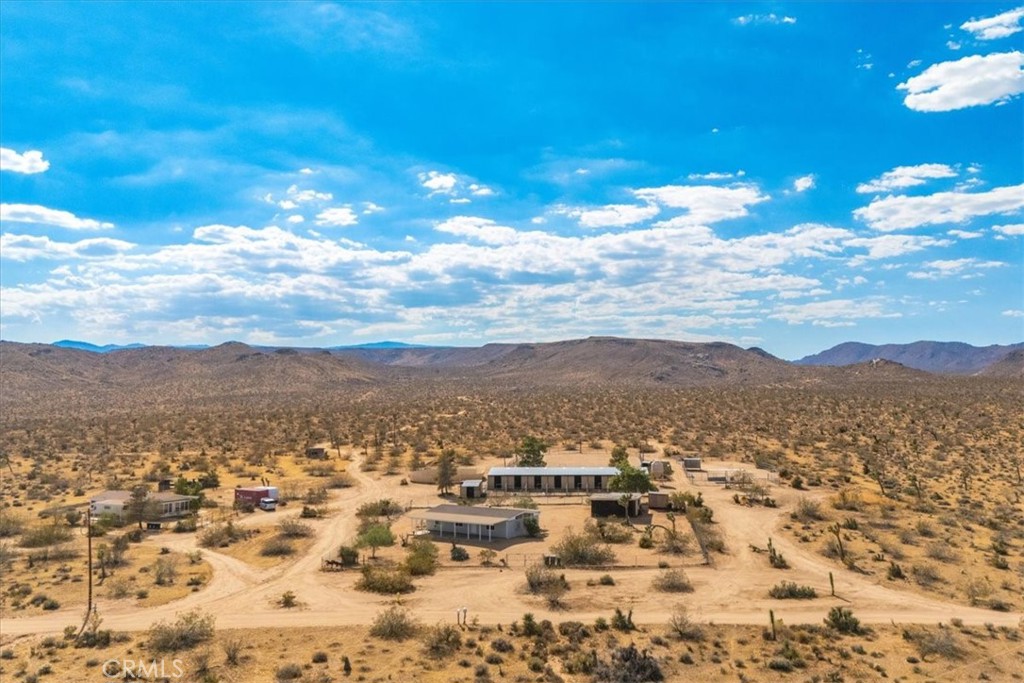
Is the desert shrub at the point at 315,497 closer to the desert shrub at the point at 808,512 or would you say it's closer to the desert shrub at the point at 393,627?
the desert shrub at the point at 393,627

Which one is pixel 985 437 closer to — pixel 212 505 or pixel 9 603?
pixel 212 505

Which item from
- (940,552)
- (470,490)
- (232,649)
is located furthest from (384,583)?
(940,552)

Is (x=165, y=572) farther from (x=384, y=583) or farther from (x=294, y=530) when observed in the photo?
(x=384, y=583)

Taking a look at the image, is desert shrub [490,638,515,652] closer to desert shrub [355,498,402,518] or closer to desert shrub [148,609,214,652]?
desert shrub [148,609,214,652]

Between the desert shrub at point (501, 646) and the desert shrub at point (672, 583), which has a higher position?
the desert shrub at point (672, 583)

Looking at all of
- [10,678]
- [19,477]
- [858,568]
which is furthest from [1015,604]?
[19,477]

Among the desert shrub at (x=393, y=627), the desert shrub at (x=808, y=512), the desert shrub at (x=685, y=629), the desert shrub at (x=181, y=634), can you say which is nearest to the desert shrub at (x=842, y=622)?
the desert shrub at (x=685, y=629)

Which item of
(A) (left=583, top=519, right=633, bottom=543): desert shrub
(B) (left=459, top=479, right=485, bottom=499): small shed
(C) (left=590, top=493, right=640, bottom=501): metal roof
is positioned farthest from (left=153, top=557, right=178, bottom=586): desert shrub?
(C) (left=590, top=493, right=640, bottom=501): metal roof
